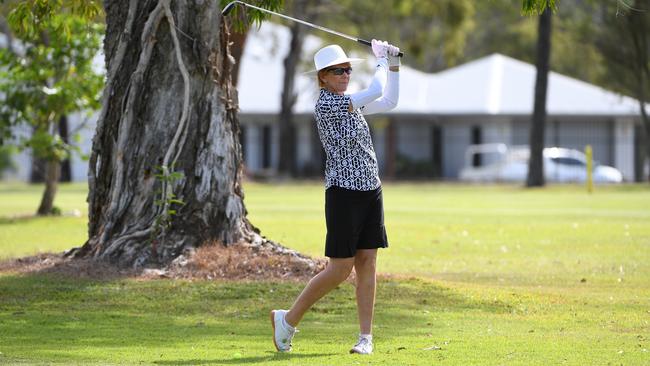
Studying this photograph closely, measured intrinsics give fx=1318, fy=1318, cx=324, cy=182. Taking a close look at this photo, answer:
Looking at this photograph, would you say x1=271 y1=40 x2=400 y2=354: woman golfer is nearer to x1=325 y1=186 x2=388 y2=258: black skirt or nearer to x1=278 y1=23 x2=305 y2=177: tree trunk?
x1=325 y1=186 x2=388 y2=258: black skirt

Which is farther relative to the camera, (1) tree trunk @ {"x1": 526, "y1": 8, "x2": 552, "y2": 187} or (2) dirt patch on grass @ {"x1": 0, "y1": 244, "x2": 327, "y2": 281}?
(1) tree trunk @ {"x1": 526, "y1": 8, "x2": 552, "y2": 187}

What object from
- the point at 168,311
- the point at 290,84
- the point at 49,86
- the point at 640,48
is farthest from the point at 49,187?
the point at 640,48

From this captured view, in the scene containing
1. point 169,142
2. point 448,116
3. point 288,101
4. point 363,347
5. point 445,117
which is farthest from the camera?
point 445,117

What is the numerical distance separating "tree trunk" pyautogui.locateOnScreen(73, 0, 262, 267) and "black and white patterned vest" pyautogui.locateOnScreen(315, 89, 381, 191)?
15.7 ft

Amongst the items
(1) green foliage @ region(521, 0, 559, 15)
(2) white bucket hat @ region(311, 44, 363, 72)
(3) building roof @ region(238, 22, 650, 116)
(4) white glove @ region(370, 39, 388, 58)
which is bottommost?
(2) white bucket hat @ region(311, 44, 363, 72)

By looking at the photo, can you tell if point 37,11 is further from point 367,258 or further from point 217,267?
point 367,258

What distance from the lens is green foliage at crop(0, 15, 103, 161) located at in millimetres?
22359

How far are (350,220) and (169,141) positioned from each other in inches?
203

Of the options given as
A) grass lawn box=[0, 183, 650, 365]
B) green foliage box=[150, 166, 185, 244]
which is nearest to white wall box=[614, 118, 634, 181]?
grass lawn box=[0, 183, 650, 365]

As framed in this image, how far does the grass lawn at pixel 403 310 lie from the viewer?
8.92 metres

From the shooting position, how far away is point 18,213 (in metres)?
25.8

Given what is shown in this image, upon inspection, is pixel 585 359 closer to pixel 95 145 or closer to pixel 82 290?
pixel 82 290

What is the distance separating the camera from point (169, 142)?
13492mm

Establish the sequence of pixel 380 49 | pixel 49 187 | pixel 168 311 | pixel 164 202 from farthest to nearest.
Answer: pixel 49 187
pixel 164 202
pixel 168 311
pixel 380 49
